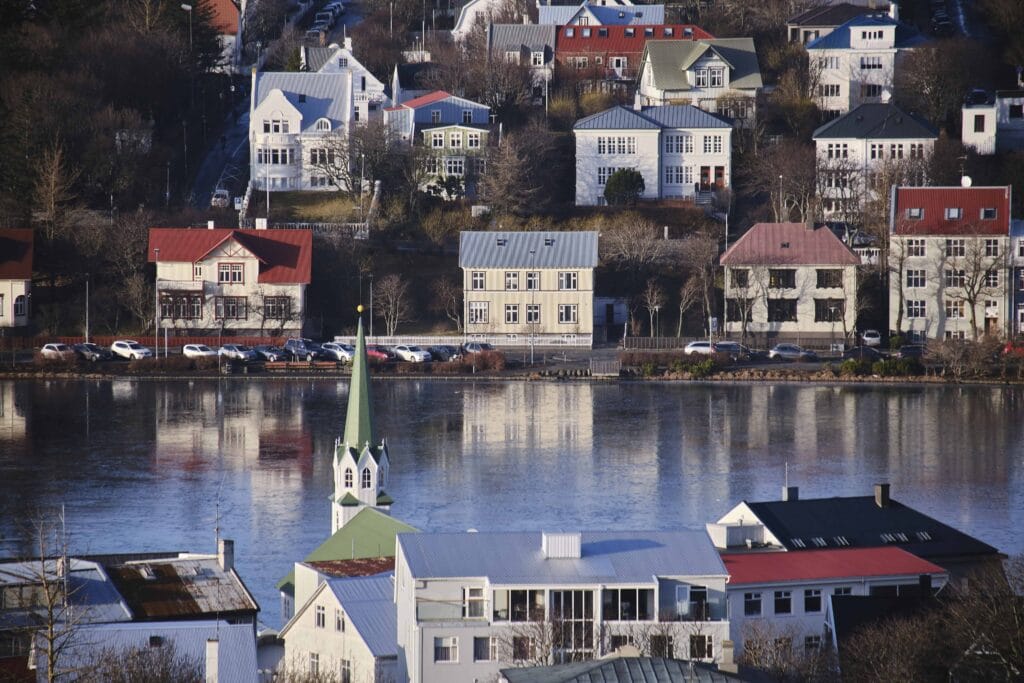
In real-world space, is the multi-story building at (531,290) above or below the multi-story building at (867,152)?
below

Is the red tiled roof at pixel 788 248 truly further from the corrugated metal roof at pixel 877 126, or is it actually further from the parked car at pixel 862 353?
the corrugated metal roof at pixel 877 126

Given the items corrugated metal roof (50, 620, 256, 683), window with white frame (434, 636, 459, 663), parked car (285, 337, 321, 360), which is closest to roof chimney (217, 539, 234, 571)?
corrugated metal roof (50, 620, 256, 683)

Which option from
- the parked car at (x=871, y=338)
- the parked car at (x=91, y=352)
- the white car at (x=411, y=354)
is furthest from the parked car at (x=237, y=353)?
the parked car at (x=871, y=338)

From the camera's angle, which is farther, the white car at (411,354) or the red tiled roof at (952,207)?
the red tiled roof at (952,207)

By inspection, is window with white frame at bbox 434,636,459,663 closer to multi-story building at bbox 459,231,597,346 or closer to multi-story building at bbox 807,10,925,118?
multi-story building at bbox 459,231,597,346

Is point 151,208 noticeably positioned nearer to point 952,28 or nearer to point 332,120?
point 332,120

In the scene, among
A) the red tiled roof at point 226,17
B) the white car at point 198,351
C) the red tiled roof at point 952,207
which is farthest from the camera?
the red tiled roof at point 226,17
